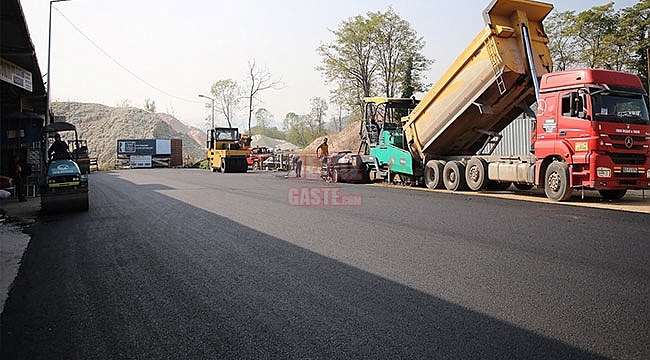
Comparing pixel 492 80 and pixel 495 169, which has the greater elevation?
pixel 492 80

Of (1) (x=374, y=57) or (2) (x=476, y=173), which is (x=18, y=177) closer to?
(2) (x=476, y=173)

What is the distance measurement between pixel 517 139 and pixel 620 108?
15583 millimetres

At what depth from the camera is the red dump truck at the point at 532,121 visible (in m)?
10.8

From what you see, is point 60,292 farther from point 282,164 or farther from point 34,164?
point 282,164

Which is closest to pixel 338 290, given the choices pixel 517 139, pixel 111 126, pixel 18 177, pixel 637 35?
pixel 18 177

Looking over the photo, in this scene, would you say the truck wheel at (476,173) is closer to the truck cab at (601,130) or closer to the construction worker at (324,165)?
the truck cab at (601,130)

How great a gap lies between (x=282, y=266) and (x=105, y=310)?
1991mm

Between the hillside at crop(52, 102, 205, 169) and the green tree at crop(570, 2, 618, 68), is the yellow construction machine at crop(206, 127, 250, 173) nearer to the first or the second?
the green tree at crop(570, 2, 618, 68)

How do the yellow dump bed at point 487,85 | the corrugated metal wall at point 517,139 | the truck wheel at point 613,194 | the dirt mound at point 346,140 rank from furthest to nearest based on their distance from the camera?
the dirt mound at point 346,140 → the corrugated metal wall at point 517,139 → the yellow dump bed at point 487,85 → the truck wheel at point 613,194

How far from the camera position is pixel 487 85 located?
13.1 m

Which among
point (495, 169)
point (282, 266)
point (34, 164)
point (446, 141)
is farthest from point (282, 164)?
point (282, 266)

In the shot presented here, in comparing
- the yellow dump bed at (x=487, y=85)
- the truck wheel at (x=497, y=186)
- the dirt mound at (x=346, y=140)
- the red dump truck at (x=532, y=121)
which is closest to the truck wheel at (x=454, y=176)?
the red dump truck at (x=532, y=121)

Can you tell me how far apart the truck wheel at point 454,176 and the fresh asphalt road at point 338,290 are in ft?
19.0

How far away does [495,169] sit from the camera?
13.4 m
